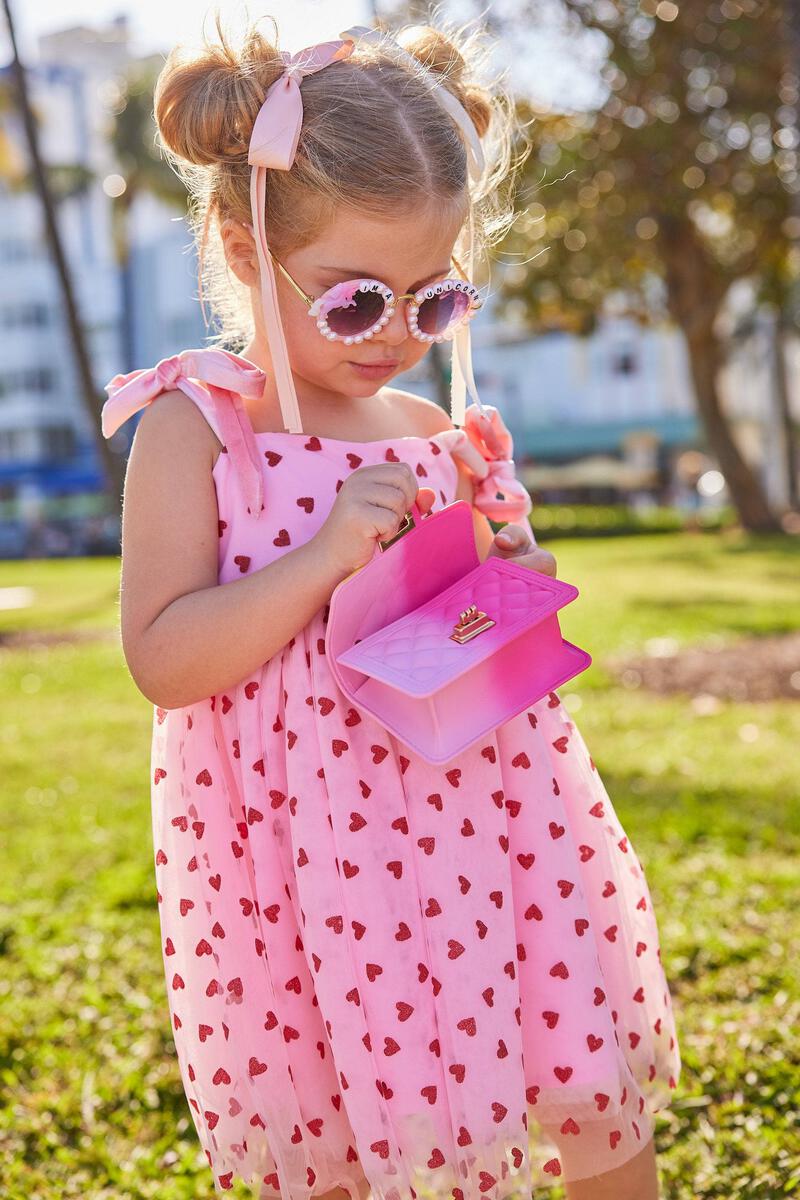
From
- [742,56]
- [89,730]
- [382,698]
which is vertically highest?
[742,56]

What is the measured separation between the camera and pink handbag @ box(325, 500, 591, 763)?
1.58m

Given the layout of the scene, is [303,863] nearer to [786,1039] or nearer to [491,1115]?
[491,1115]

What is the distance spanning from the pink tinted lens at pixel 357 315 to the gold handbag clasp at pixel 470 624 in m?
0.40

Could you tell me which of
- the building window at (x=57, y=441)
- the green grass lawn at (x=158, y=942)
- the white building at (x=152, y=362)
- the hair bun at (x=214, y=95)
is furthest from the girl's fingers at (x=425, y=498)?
the building window at (x=57, y=441)

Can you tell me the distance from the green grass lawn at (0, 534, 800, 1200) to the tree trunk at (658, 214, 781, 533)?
1261 centimetres

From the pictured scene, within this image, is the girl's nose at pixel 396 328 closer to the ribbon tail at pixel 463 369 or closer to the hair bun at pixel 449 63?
the ribbon tail at pixel 463 369

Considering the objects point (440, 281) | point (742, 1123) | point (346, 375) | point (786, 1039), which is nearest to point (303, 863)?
point (346, 375)

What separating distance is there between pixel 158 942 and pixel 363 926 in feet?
7.16

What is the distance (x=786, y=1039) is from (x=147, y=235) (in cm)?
5574

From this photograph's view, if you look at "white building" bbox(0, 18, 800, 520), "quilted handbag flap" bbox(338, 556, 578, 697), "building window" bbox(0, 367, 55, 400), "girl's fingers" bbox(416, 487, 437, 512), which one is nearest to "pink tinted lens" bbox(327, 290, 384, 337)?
"girl's fingers" bbox(416, 487, 437, 512)

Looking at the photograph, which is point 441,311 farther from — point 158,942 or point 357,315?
point 158,942

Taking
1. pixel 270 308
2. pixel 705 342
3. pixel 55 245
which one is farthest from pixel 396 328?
pixel 705 342

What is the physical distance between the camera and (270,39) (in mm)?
1829

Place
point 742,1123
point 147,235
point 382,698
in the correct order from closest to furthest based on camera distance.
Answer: point 382,698
point 742,1123
point 147,235
